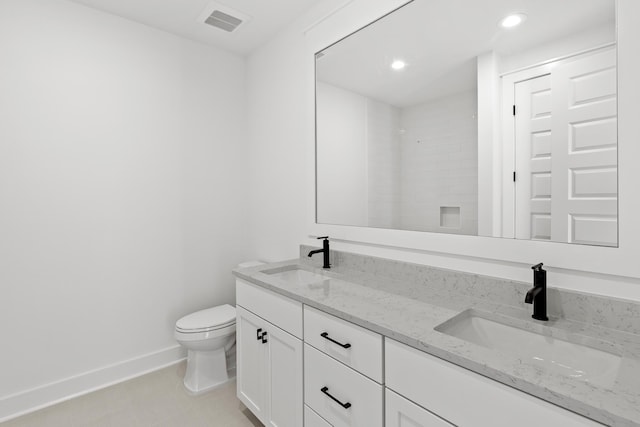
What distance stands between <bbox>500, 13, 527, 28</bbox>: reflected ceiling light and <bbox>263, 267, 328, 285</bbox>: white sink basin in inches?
55.2

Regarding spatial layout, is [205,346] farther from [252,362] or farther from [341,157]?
[341,157]

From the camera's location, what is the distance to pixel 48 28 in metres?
2.00

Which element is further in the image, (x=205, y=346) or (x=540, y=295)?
(x=205, y=346)

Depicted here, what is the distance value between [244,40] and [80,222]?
1825 millimetres

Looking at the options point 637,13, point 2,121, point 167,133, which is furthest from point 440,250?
point 2,121

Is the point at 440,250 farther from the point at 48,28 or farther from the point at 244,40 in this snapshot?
the point at 48,28

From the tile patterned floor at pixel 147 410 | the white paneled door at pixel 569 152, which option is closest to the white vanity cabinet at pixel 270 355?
the tile patterned floor at pixel 147 410

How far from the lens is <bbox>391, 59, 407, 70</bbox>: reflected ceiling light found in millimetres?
1652

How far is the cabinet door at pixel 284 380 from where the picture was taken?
1.42 m

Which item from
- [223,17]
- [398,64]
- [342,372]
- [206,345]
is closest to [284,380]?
[342,372]

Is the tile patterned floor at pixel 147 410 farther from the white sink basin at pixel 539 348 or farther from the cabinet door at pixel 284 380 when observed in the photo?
the white sink basin at pixel 539 348

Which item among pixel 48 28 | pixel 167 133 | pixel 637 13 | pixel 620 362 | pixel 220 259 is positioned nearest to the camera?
pixel 620 362

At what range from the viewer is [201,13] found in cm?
219

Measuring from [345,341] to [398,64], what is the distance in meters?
1.39
